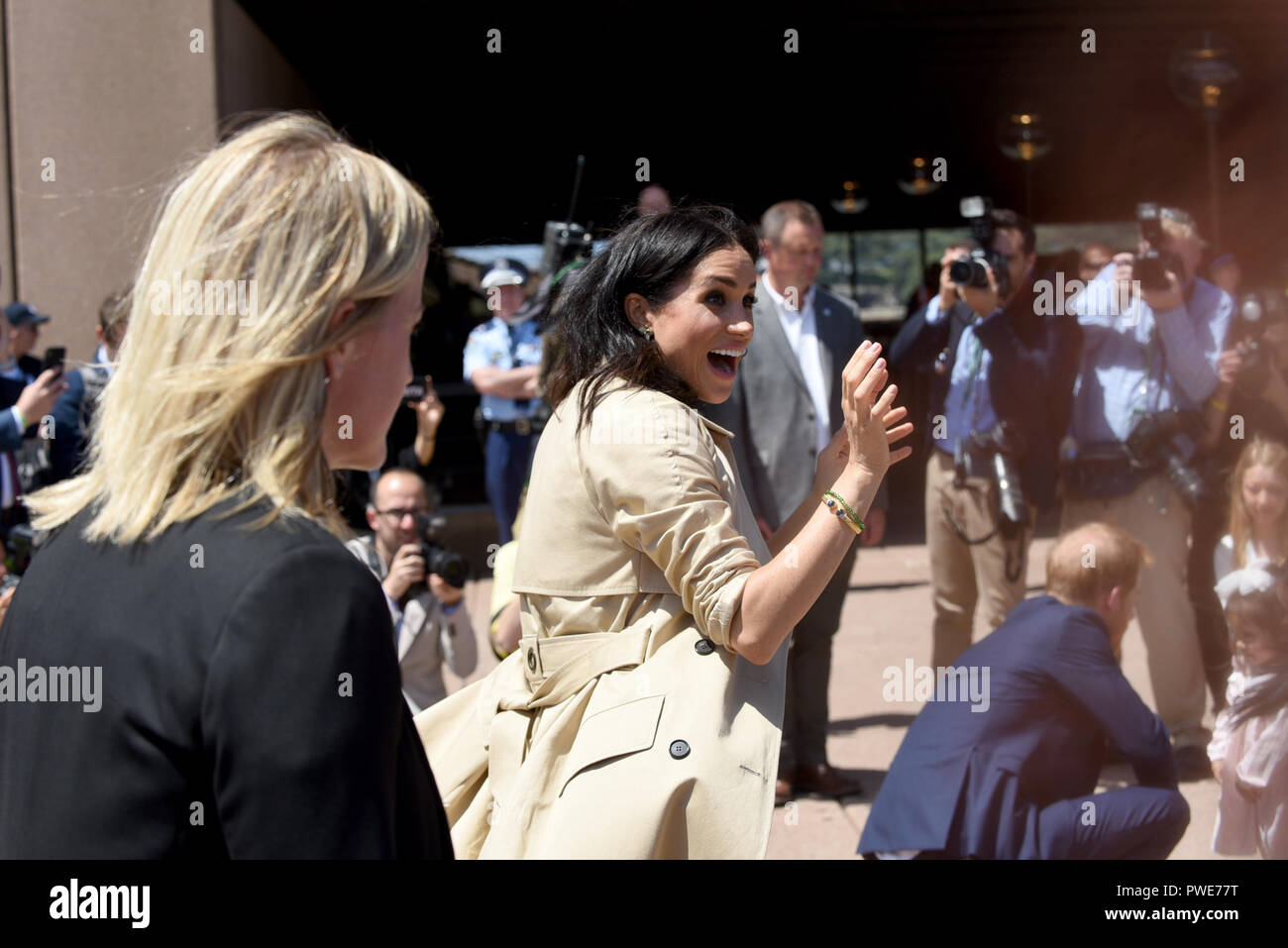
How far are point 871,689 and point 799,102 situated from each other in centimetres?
750

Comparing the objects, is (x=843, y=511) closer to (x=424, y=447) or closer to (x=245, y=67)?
(x=424, y=447)

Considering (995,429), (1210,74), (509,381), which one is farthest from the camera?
(1210,74)

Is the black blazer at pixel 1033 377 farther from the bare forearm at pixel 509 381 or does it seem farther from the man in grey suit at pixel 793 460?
the bare forearm at pixel 509 381

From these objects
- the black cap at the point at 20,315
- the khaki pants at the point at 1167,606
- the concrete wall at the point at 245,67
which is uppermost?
the concrete wall at the point at 245,67

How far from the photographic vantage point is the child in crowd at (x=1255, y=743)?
3.23 metres

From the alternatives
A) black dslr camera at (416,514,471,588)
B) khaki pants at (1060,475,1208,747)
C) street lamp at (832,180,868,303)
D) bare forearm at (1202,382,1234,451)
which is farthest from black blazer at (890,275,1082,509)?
street lamp at (832,180,868,303)

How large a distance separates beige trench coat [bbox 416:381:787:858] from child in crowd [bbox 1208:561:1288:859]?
1.75 metres

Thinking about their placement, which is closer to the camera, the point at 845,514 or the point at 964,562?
the point at 845,514

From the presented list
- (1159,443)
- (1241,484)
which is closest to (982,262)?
(1159,443)

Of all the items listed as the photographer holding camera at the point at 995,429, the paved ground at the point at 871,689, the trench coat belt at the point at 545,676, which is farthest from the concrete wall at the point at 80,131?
the trench coat belt at the point at 545,676

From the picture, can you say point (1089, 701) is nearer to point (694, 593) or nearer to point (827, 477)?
point (827, 477)

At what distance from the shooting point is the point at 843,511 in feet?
6.68

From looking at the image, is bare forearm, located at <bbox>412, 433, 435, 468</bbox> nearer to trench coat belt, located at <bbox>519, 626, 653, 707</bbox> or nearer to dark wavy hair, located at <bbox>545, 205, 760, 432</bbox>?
dark wavy hair, located at <bbox>545, 205, 760, 432</bbox>

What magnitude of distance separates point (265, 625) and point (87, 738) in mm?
194
